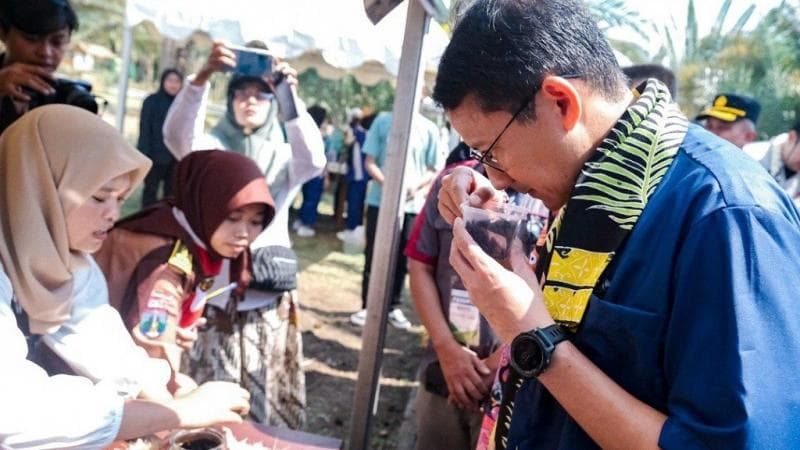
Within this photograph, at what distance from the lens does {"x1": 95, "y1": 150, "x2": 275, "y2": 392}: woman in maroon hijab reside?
6.66ft

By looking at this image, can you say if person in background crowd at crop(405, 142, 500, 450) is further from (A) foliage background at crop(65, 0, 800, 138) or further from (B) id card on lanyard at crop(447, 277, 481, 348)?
(A) foliage background at crop(65, 0, 800, 138)

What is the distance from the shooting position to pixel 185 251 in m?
2.17

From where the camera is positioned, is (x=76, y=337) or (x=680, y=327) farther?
(x=76, y=337)

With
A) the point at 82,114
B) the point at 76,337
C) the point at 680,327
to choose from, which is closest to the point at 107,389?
the point at 76,337

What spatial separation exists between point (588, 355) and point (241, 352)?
183 centimetres

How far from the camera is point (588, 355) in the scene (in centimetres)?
104

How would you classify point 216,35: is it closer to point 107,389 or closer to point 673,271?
point 107,389

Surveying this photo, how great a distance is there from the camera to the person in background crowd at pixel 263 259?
257 cm

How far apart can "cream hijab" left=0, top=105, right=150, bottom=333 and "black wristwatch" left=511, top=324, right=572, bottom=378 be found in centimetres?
118

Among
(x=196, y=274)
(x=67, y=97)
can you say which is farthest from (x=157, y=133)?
(x=196, y=274)

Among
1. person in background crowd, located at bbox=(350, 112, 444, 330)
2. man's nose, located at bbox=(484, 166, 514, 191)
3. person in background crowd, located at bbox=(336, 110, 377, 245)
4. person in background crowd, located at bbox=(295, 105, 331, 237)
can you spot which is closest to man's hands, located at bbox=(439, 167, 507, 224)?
man's nose, located at bbox=(484, 166, 514, 191)

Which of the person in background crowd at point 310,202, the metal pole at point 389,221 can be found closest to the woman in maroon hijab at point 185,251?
the metal pole at point 389,221

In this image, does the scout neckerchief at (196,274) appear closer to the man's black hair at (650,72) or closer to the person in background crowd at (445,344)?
the person in background crowd at (445,344)

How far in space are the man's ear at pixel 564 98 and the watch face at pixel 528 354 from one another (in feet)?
1.19
